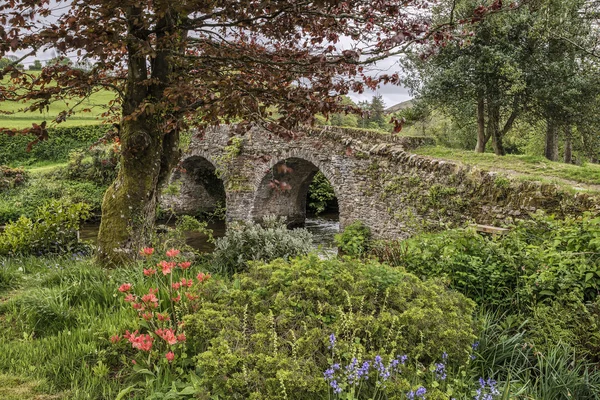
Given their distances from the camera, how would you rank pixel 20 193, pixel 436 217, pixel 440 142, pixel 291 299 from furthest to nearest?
pixel 440 142 < pixel 20 193 < pixel 436 217 < pixel 291 299

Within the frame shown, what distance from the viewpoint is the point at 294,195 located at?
2047cm

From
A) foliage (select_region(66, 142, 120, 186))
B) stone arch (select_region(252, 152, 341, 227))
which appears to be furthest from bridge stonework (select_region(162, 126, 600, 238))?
foliage (select_region(66, 142, 120, 186))

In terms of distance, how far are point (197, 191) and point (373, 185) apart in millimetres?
14653

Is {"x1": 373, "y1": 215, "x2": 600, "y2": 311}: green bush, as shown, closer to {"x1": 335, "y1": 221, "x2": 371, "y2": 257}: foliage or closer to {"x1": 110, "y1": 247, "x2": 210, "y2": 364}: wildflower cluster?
{"x1": 110, "y1": 247, "x2": 210, "y2": 364}: wildflower cluster

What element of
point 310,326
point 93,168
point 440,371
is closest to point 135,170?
point 310,326

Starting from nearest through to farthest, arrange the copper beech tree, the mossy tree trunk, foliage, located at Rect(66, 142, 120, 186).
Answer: the copper beech tree < the mossy tree trunk < foliage, located at Rect(66, 142, 120, 186)

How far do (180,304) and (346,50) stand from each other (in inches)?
112

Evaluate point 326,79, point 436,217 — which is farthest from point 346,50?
point 436,217

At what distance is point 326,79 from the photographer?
5168mm

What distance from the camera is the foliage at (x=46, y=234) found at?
275 inches

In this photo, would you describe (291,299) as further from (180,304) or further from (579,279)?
(579,279)

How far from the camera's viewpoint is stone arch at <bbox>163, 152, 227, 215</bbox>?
23.8 metres

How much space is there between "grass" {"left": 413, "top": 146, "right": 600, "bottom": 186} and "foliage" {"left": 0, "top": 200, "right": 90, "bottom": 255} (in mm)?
8762

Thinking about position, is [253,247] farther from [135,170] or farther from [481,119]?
[481,119]
